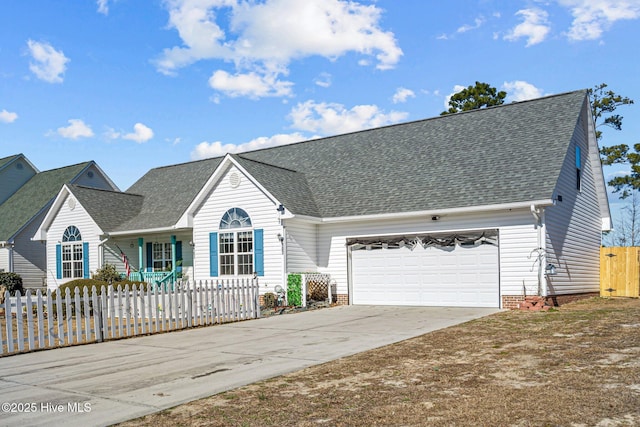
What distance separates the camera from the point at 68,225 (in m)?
26.1

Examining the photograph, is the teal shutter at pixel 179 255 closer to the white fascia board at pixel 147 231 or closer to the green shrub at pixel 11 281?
the white fascia board at pixel 147 231

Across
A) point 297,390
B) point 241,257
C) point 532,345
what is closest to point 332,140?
point 241,257

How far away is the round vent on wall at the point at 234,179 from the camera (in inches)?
808

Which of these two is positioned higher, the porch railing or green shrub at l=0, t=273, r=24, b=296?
the porch railing

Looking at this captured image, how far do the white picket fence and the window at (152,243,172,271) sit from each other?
30.5 feet

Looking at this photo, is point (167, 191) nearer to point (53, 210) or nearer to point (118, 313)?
point (53, 210)

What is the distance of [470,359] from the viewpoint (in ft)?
28.1

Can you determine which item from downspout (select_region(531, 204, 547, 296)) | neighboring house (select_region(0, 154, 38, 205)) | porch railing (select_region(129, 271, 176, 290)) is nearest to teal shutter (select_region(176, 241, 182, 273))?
porch railing (select_region(129, 271, 176, 290))

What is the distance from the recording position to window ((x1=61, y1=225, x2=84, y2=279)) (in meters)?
25.7

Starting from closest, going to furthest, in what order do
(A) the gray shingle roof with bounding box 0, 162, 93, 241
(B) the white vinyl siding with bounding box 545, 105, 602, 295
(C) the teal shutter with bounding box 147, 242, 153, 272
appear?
(B) the white vinyl siding with bounding box 545, 105, 602, 295, (C) the teal shutter with bounding box 147, 242, 153, 272, (A) the gray shingle roof with bounding box 0, 162, 93, 241

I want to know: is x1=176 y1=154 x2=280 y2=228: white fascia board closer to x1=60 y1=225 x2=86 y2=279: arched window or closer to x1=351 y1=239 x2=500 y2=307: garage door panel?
x1=351 y1=239 x2=500 y2=307: garage door panel

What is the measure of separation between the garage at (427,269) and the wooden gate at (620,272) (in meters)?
7.21

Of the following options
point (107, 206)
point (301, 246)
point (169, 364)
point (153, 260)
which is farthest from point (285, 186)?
point (169, 364)

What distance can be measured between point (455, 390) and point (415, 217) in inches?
477
